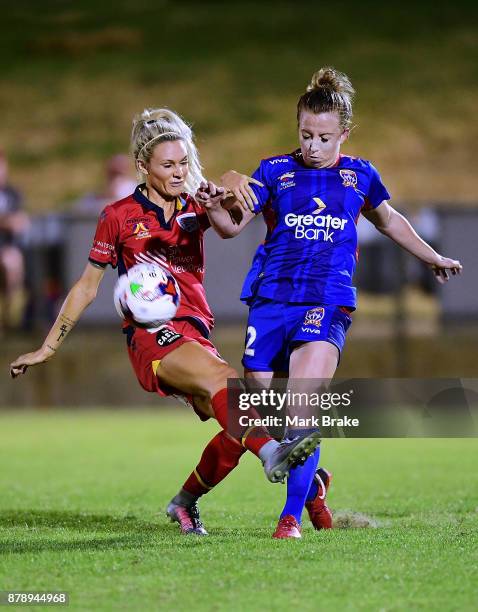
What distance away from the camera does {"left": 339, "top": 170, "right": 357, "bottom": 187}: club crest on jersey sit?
632cm

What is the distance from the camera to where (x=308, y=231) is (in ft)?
20.4

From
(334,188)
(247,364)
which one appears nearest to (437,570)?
(247,364)

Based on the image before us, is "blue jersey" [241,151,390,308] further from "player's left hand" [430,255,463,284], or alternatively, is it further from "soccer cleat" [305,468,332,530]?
"soccer cleat" [305,468,332,530]

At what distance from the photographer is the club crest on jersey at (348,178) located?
6.32 metres

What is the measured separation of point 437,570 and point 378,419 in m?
1.95

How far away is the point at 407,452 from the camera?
10984 millimetres

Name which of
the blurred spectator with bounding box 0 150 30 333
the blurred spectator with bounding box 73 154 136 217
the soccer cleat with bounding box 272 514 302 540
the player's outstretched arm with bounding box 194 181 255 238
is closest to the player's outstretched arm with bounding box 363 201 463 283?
the player's outstretched arm with bounding box 194 181 255 238

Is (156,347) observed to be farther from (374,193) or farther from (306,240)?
(374,193)

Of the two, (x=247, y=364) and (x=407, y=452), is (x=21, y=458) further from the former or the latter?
(x=247, y=364)

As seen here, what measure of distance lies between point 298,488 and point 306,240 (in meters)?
1.22

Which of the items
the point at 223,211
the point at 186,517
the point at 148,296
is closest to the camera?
the point at 223,211

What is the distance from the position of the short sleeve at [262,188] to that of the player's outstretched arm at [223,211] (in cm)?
13

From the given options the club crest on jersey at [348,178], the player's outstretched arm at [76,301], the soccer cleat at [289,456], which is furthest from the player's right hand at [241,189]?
the soccer cleat at [289,456]

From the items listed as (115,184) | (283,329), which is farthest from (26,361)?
(115,184)
